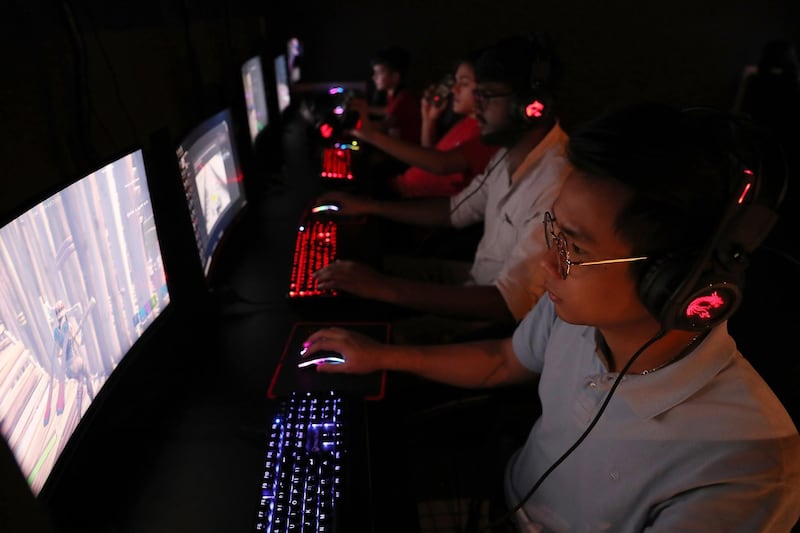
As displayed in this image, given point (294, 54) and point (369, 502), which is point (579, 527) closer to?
point (369, 502)

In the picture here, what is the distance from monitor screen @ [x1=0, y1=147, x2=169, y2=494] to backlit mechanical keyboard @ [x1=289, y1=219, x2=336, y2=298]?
382 mm

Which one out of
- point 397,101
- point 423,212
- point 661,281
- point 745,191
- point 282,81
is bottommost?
point 423,212

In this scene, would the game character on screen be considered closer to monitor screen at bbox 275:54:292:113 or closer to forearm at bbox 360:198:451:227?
forearm at bbox 360:198:451:227

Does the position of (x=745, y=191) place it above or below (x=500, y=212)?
above

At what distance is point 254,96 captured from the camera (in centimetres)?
190

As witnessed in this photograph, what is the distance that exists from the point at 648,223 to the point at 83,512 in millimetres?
844

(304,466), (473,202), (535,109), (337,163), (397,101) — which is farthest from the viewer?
(397,101)

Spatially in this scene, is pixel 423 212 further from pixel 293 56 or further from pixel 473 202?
pixel 293 56

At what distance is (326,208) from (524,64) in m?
0.73

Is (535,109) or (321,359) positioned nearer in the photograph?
(321,359)

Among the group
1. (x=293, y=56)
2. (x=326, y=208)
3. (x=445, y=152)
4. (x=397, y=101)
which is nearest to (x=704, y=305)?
(x=326, y=208)

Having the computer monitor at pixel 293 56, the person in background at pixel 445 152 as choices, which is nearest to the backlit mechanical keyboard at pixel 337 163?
the person in background at pixel 445 152

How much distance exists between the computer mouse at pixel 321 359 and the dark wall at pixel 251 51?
19.2 inches

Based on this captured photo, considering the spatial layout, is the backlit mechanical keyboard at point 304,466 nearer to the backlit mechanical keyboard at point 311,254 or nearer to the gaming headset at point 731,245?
the backlit mechanical keyboard at point 311,254
